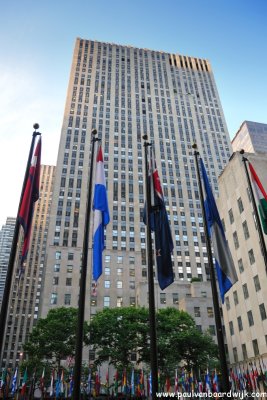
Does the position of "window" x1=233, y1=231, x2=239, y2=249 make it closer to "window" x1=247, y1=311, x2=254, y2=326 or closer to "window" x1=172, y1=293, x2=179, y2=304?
"window" x1=247, y1=311, x2=254, y2=326

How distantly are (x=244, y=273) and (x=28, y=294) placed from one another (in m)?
125

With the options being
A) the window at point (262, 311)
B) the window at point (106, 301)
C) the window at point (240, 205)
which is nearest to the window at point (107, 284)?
the window at point (106, 301)

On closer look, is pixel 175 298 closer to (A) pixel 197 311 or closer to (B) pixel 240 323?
(A) pixel 197 311

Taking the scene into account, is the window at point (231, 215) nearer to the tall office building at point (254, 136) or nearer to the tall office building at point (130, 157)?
the tall office building at point (130, 157)

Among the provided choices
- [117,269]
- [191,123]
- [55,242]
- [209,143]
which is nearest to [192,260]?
[117,269]

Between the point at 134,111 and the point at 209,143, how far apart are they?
1353 inches

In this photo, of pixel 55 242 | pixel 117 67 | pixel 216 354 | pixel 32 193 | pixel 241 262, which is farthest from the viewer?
pixel 117 67

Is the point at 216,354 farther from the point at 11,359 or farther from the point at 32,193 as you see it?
the point at 11,359

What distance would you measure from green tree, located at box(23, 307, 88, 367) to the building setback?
69.6ft

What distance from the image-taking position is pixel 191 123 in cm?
15025

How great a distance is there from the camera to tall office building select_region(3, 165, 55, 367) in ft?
434

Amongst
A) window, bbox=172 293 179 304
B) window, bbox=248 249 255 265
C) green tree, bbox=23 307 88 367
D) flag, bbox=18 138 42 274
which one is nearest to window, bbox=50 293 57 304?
window, bbox=172 293 179 304

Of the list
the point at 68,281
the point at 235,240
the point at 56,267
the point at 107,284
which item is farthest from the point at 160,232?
the point at 56,267

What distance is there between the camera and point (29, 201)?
54.6ft
